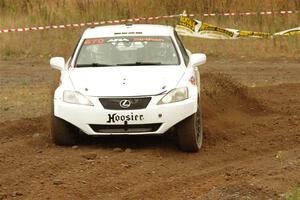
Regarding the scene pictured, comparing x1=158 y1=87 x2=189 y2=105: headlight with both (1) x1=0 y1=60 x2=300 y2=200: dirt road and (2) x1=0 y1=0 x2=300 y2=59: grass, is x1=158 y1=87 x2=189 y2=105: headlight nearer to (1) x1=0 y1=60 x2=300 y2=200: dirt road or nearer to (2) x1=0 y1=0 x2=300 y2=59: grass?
(1) x1=0 y1=60 x2=300 y2=200: dirt road

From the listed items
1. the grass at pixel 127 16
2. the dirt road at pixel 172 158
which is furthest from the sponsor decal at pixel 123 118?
the grass at pixel 127 16

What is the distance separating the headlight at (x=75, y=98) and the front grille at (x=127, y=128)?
31cm

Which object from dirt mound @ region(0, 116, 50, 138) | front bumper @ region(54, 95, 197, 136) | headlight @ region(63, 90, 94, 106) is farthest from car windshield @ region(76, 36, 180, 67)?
dirt mound @ region(0, 116, 50, 138)

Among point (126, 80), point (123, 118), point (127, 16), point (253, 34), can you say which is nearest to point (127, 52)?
point (126, 80)

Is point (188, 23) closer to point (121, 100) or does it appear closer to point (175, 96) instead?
point (175, 96)

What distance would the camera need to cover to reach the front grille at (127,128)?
9.11 m

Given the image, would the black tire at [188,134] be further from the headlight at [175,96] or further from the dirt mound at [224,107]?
the dirt mound at [224,107]

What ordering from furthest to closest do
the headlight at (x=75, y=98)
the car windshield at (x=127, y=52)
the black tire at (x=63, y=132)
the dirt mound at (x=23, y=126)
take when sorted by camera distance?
1. the dirt mound at (x=23, y=126)
2. the car windshield at (x=127, y=52)
3. the black tire at (x=63, y=132)
4. the headlight at (x=75, y=98)

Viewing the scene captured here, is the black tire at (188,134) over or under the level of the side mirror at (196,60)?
under

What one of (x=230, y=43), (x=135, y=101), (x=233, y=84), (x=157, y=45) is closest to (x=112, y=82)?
(x=135, y=101)

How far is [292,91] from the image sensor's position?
586 inches

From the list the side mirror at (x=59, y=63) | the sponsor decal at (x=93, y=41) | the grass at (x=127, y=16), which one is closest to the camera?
the side mirror at (x=59, y=63)

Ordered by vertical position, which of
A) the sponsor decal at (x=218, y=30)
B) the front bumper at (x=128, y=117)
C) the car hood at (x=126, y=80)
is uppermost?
the car hood at (x=126, y=80)

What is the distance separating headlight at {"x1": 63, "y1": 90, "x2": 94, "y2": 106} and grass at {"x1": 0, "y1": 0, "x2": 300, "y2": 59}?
45.1 feet
